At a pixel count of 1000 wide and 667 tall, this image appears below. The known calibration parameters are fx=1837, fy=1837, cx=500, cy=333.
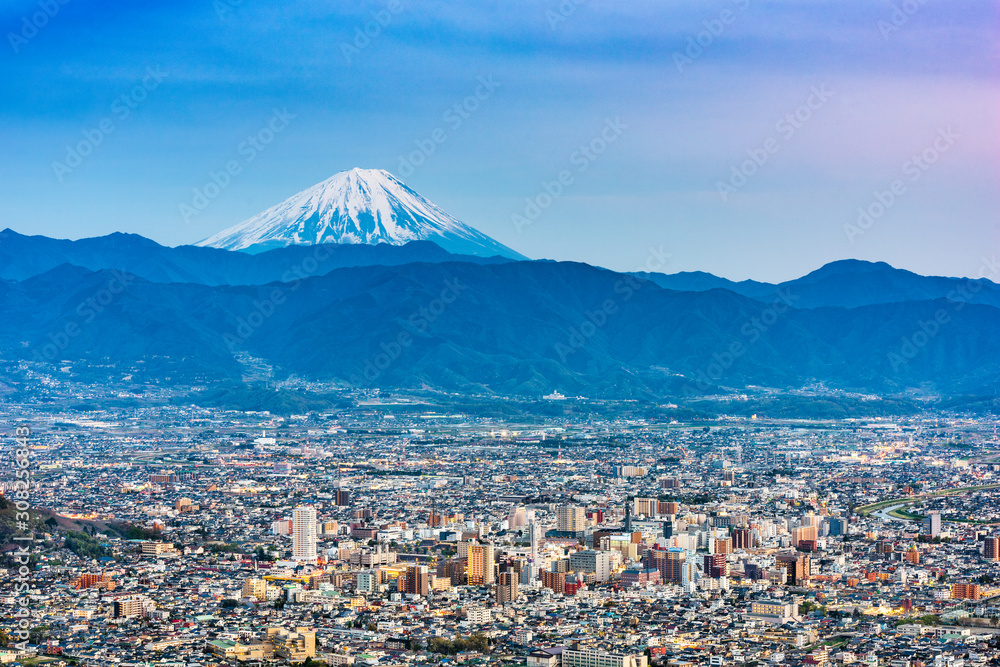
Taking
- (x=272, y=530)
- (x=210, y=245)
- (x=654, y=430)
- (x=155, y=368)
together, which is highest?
(x=210, y=245)

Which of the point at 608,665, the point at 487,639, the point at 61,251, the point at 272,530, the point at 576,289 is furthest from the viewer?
the point at 61,251

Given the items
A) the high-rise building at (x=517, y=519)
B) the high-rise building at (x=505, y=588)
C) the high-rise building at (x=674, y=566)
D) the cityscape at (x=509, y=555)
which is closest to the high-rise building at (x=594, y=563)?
the cityscape at (x=509, y=555)

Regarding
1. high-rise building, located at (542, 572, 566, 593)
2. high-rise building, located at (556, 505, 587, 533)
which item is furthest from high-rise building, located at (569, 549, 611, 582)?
high-rise building, located at (556, 505, 587, 533)

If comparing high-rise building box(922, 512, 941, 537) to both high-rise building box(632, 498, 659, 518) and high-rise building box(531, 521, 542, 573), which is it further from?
high-rise building box(531, 521, 542, 573)

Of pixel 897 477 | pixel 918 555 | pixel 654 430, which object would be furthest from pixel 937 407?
pixel 918 555

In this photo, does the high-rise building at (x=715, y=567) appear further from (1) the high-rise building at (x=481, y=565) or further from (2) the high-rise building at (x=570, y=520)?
(2) the high-rise building at (x=570, y=520)

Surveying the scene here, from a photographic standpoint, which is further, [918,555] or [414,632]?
[918,555]

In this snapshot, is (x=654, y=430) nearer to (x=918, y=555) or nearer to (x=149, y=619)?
(x=918, y=555)

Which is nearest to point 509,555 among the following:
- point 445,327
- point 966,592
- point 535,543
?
point 535,543
